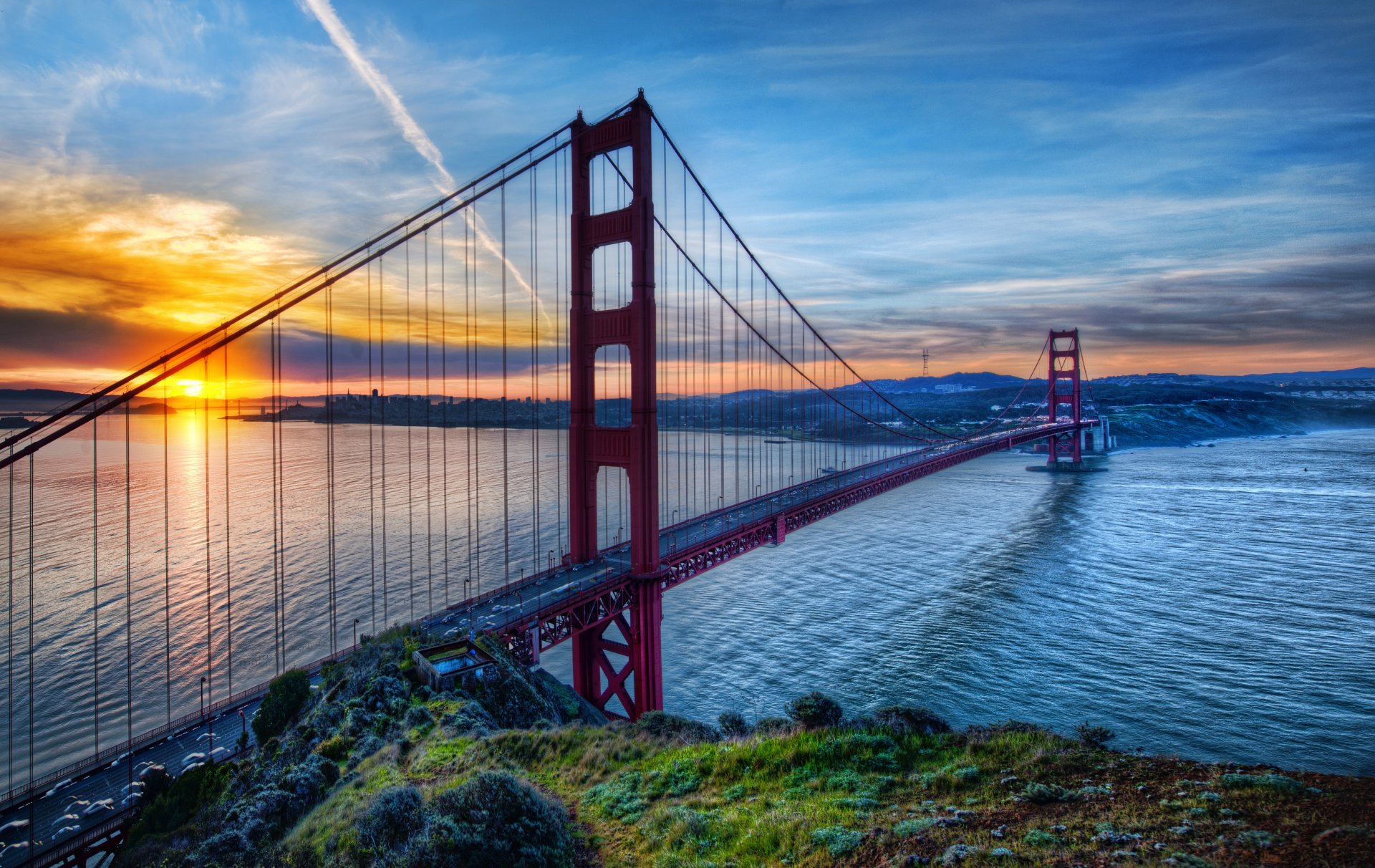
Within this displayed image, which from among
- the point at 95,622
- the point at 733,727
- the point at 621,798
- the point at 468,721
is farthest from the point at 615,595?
the point at 95,622

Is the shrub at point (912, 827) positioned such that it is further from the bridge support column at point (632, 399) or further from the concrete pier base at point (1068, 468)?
the concrete pier base at point (1068, 468)

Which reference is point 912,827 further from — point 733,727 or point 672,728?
point 672,728

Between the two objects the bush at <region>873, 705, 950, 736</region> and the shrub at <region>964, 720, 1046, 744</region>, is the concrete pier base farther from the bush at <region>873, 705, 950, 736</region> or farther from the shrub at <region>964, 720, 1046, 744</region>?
the bush at <region>873, 705, 950, 736</region>

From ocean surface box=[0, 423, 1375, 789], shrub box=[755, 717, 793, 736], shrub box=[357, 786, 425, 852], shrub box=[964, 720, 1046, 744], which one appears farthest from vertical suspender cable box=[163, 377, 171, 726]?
shrub box=[964, 720, 1046, 744]

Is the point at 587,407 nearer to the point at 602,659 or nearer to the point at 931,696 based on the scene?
the point at 602,659

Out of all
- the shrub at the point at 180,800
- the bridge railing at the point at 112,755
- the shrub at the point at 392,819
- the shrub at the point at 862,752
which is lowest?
the bridge railing at the point at 112,755

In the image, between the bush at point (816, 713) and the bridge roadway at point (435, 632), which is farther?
the bush at point (816, 713)

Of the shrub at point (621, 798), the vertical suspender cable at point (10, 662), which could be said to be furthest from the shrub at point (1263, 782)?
the vertical suspender cable at point (10, 662)
